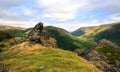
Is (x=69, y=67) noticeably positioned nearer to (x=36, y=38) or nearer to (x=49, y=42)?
(x=36, y=38)

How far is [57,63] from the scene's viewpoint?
62.5m

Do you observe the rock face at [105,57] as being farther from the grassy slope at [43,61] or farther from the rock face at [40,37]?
the rock face at [40,37]

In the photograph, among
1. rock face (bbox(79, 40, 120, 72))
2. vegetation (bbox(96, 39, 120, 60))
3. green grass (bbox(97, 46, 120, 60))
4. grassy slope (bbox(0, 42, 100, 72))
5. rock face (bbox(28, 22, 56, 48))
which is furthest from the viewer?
rock face (bbox(28, 22, 56, 48))

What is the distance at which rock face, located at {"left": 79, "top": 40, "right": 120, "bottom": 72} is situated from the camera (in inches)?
3159

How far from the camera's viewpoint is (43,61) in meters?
65.1

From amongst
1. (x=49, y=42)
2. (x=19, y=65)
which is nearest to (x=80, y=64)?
(x=19, y=65)

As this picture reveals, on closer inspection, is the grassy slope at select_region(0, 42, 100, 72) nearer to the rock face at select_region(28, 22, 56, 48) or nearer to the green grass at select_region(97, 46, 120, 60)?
the rock face at select_region(28, 22, 56, 48)

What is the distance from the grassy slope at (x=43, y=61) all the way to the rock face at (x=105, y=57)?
35.8 feet

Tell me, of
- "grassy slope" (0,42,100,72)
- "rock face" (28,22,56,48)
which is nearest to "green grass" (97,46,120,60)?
"grassy slope" (0,42,100,72)

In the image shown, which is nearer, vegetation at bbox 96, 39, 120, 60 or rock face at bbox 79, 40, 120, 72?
rock face at bbox 79, 40, 120, 72

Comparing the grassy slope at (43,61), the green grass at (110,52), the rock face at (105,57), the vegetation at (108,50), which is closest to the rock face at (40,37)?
the grassy slope at (43,61)

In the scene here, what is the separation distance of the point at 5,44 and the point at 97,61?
1662 inches

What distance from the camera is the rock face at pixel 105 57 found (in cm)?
8025

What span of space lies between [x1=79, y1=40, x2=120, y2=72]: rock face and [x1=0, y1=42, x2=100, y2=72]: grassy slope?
1092 cm
